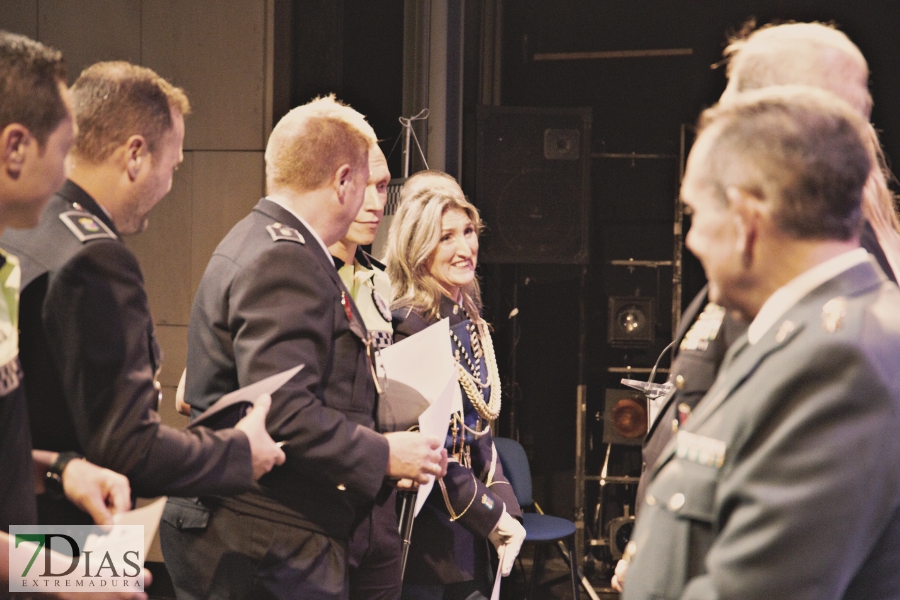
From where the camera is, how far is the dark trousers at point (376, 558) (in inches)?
79.0

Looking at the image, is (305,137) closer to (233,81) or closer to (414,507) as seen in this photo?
(414,507)

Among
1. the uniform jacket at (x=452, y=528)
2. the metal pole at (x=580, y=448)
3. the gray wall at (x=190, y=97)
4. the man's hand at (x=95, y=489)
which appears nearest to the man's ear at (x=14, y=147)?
the man's hand at (x=95, y=489)

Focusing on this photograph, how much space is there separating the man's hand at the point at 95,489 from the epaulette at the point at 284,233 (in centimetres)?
62

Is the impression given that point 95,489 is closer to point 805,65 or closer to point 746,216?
point 746,216

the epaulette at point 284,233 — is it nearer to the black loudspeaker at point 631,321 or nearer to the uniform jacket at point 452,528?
the uniform jacket at point 452,528

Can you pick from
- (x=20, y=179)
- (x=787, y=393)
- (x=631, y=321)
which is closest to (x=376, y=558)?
(x=20, y=179)

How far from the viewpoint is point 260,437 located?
1659 millimetres

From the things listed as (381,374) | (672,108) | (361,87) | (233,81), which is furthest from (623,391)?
(381,374)

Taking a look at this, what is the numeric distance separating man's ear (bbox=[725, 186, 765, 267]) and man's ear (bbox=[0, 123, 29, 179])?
951 mm

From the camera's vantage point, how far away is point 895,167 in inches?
192

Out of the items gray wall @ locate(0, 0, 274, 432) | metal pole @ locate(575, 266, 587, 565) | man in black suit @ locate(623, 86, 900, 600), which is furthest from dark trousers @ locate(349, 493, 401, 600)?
metal pole @ locate(575, 266, 587, 565)

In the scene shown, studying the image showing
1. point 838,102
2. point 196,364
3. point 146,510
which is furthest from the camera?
point 196,364

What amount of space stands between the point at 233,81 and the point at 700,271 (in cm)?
283

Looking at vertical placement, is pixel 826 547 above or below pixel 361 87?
below
